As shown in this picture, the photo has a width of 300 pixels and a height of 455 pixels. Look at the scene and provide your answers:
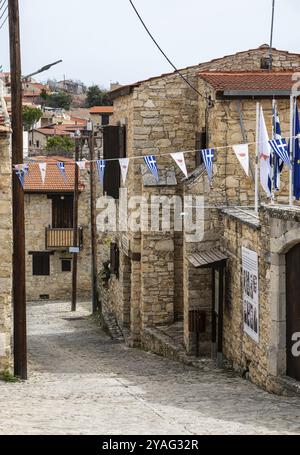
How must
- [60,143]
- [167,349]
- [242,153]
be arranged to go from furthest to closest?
[60,143] → [167,349] → [242,153]

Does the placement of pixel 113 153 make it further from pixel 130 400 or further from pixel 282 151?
pixel 130 400

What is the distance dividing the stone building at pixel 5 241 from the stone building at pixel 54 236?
69.8ft

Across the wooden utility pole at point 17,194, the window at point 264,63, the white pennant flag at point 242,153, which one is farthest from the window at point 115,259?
the white pennant flag at point 242,153

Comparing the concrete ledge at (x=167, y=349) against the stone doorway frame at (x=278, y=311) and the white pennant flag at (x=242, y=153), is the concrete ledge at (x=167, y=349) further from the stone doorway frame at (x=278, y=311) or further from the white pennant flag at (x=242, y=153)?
the white pennant flag at (x=242, y=153)

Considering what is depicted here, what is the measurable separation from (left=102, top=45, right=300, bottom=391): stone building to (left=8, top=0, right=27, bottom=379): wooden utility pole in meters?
3.69

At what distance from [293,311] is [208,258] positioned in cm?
440

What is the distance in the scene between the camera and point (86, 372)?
63.7ft

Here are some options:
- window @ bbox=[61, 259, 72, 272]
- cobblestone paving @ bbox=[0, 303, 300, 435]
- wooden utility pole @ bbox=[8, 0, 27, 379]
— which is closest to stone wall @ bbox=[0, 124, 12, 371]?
wooden utility pole @ bbox=[8, 0, 27, 379]

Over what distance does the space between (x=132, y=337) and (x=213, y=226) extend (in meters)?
5.48

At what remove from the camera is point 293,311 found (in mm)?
14602

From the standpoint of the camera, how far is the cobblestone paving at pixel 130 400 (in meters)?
11.4

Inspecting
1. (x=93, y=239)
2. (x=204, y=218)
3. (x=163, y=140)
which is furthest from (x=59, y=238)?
(x=204, y=218)

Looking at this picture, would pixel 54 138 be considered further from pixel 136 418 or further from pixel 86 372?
pixel 136 418
